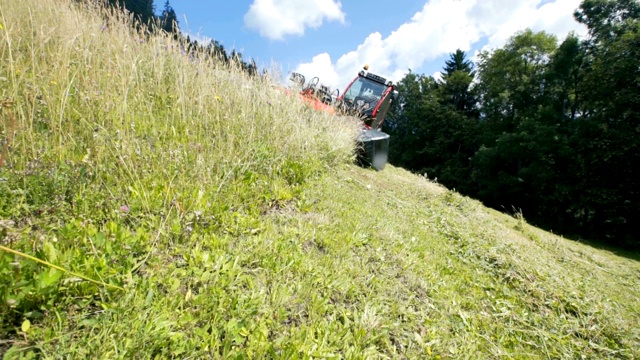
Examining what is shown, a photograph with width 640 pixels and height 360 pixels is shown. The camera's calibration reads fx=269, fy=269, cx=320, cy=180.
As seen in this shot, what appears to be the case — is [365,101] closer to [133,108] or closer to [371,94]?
[371,94]

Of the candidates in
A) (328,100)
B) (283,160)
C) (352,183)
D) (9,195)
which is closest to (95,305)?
(9,195)

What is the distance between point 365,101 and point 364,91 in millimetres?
802

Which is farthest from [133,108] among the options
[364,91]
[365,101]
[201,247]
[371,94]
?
[364,91]

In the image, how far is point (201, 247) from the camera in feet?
5.09

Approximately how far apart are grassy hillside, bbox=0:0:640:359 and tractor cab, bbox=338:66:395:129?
6.69 m

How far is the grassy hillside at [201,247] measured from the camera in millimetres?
1035

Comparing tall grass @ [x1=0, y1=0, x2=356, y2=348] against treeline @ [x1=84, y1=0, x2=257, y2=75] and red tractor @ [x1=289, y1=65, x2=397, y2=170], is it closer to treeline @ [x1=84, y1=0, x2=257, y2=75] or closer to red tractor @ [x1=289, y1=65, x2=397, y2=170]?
treeline @ [x1=84, y1=0, x2=257, y2=75]

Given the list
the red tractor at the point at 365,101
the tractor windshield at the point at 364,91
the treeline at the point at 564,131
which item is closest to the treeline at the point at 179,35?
the red tractor at the point at 365,101

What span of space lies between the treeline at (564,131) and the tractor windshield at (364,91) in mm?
11845

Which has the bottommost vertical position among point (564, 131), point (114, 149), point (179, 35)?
point (114, 149)

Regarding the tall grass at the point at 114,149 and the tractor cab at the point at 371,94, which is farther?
the tractor cab at the point at 371,94

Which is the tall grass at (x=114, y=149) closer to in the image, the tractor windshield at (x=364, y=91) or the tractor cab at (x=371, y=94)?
the tractor cab at (x=371, y=94)

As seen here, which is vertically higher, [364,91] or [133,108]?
[364,91]

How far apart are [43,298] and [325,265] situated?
1382mm
